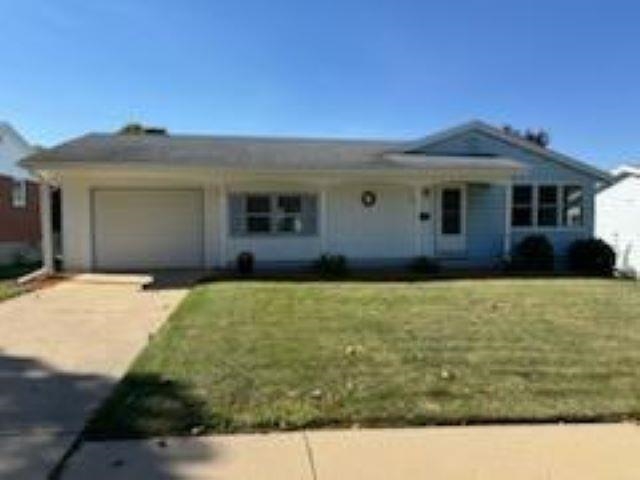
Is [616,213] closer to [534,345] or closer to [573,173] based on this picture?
[573,173]

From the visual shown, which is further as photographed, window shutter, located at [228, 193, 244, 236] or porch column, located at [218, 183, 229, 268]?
window shutter, located at [228, 193, 244, 236]

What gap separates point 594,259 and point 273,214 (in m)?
8.93

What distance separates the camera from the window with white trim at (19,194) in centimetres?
3138

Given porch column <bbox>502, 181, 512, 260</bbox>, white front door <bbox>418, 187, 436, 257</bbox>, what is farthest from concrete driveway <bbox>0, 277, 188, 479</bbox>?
porch column <bbox>502, 181, 512, 260</bbox>

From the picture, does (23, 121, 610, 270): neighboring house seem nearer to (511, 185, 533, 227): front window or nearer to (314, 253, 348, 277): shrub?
(511, 185, 533, 227): front window

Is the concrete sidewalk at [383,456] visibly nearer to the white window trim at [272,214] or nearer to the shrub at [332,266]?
the shrub at [332,266]

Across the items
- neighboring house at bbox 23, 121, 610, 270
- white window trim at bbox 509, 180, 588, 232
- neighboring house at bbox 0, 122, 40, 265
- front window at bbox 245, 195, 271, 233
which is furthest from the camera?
neighboring house at bbox 0, 122, 40, 265

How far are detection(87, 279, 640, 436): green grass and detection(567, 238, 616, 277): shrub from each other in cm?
953

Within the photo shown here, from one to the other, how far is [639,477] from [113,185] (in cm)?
1731

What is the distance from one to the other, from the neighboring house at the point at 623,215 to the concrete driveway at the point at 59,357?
1913 cm

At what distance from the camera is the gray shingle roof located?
1970 cm

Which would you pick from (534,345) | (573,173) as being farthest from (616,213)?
(534,345)

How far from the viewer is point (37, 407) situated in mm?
6648

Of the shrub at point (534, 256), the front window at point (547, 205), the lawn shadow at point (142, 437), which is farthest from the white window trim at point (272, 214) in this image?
the lawn shadow at point (142, 437)
